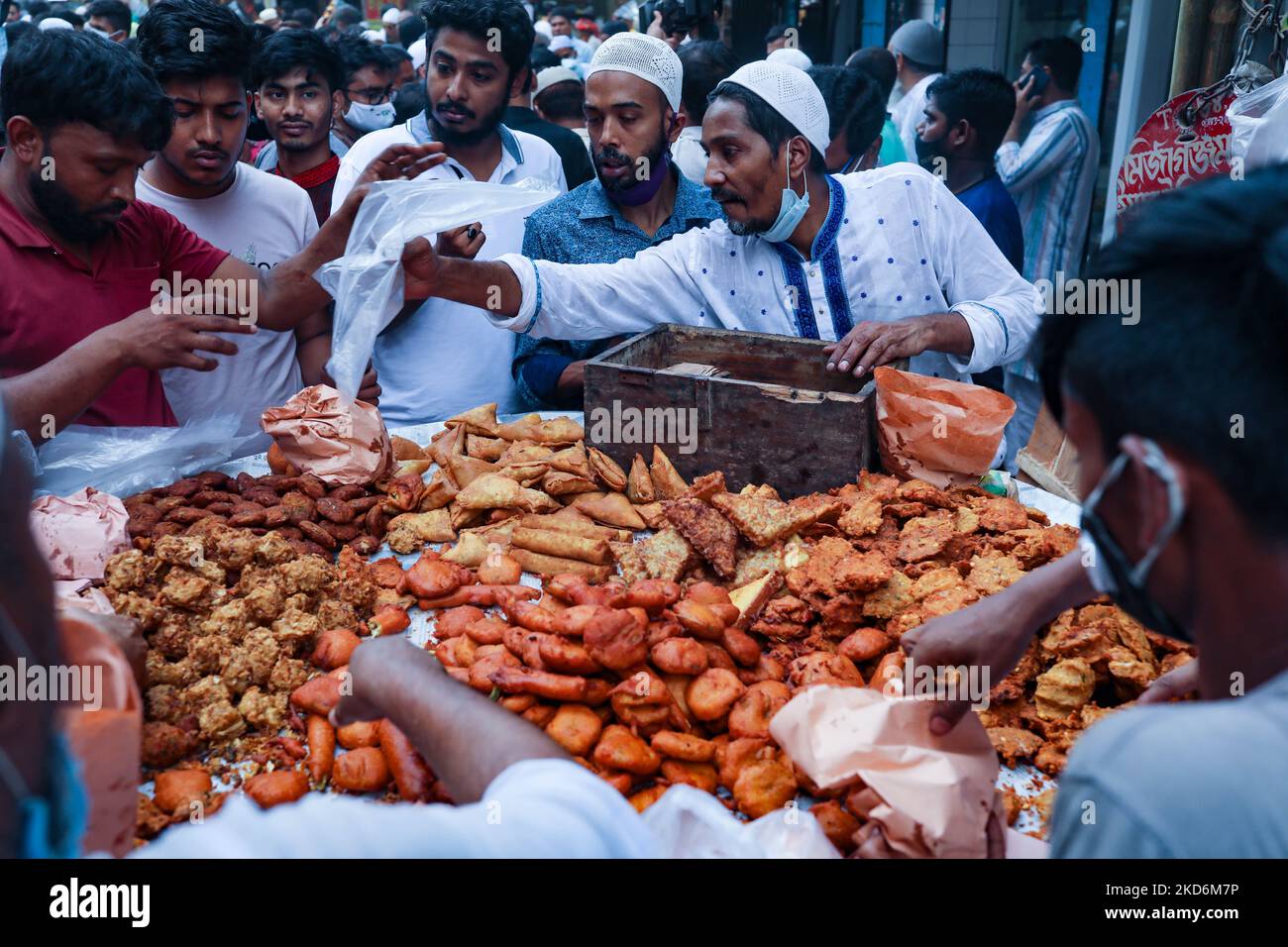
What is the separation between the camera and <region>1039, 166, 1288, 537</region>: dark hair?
0.96m

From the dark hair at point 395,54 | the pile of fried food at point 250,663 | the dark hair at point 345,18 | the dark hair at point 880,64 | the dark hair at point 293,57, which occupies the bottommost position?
the pile of fried food at point 250,663

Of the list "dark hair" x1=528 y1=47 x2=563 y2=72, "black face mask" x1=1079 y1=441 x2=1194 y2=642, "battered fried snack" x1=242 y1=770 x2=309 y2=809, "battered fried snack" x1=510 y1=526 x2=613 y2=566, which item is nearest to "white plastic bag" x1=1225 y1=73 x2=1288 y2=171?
"battered fried snack" x1=510 y1=526 x2=613 y2=566

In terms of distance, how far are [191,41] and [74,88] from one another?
88cm

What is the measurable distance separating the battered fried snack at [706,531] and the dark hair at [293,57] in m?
3.24

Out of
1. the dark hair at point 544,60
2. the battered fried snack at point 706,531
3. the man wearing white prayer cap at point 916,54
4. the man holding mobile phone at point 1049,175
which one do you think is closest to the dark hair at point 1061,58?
the man holding mobile phone at point 1049,175

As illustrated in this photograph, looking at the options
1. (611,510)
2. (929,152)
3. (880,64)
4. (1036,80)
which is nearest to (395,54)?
(880,64)

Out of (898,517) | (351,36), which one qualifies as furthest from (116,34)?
(898,517)

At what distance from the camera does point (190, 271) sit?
324 centimetres

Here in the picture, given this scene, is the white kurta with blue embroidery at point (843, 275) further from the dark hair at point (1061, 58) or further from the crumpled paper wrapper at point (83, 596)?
the dark hair at point (1061, 58)

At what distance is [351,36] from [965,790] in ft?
25.6

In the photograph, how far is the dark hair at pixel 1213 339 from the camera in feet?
3.16

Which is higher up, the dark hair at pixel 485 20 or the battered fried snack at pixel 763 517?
the dark hair at pixel 485 20

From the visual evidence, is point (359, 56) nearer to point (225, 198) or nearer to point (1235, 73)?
point (225, 198)
